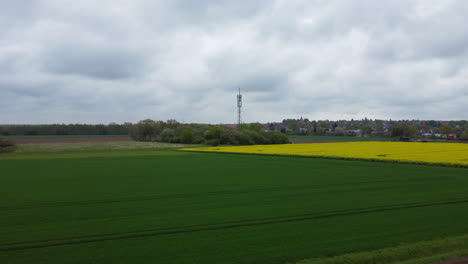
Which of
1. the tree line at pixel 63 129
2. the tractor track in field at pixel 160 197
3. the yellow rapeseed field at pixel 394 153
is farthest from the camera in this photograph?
the tree line at pixel 63 129

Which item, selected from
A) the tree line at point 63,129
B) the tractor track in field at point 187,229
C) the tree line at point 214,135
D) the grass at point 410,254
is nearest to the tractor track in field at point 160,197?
the tractor track in field at point 187,229

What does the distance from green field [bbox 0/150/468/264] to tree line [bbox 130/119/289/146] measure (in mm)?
66563

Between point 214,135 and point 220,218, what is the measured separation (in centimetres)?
8131

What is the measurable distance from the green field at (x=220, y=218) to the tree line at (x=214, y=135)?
66.6 metres

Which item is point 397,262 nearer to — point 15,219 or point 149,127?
point 15,219

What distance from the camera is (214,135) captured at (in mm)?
96750

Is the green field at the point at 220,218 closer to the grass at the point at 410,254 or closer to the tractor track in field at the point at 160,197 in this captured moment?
the tractor track in field at the point at 160,197

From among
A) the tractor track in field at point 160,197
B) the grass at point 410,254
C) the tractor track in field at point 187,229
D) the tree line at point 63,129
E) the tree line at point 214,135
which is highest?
the tree line at point 63,129

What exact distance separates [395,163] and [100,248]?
3620cm

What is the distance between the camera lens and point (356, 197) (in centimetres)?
2048

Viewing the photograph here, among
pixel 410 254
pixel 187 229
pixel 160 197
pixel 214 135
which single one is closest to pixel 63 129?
pixel 214 135

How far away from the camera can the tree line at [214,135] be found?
3775 inches

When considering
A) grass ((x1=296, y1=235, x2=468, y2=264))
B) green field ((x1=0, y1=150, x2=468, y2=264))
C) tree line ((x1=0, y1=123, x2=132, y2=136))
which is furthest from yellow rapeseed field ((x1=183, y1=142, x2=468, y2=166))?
tree line ((x1=0, y1=123, x2=132, y2=136))

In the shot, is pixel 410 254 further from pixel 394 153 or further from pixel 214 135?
pixel 214 135
